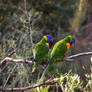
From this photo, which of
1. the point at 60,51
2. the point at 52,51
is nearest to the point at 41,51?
the point at 52,51

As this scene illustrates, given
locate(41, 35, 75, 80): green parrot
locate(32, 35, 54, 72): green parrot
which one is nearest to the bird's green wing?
locate(32, 35, 54, 72): green parrot

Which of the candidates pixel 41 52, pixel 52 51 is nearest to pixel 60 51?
pixel 52 51

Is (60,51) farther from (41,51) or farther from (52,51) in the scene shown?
(41,51)

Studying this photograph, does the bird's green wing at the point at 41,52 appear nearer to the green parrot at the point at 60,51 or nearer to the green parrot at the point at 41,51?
the green parrot at the point at 41,51

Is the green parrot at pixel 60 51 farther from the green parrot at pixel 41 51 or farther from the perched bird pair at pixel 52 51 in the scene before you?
the green parrot at pixel 41 51

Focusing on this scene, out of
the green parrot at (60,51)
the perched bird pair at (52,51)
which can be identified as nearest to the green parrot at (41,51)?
the perched bird pair at (52,51)

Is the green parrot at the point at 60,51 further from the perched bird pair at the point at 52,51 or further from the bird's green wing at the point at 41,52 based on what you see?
the bird's green wing at the point at 41,52

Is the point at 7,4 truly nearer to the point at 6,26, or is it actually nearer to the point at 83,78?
the point at 6,26

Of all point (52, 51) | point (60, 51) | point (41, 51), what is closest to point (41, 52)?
point (41, 51)

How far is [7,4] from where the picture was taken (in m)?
6.45

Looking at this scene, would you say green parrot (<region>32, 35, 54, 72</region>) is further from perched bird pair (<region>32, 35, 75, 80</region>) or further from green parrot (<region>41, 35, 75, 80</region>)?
green parrot (<region>41, 35, 75, 80</region>)

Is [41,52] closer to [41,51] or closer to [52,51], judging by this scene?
[41,51]

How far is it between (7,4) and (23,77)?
153 inches

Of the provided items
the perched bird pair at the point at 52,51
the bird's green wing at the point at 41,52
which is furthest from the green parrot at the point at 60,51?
the bird's green wing at the point at 41,52
